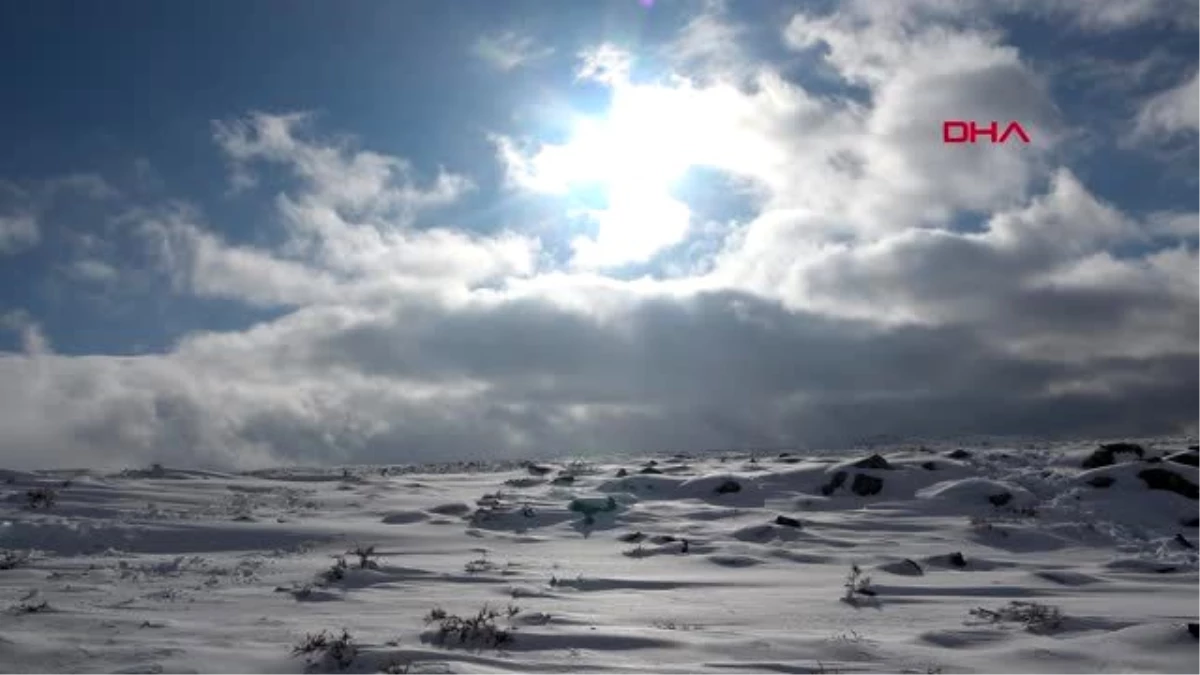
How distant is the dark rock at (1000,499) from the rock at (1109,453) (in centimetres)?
479

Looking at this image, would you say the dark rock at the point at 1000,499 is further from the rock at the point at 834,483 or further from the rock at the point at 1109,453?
the rock at the point at 1109,453

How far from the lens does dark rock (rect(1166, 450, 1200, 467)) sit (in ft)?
76.5

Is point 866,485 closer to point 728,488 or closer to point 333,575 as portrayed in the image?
point 728,488

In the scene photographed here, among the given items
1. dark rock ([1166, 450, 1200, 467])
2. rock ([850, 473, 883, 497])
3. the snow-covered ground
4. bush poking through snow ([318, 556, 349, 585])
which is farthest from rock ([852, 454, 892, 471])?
bush poking through snow ([318, 556, 349, 585])

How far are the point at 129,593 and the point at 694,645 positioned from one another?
6373mm

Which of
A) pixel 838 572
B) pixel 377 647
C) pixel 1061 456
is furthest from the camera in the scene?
pixel 1061 456

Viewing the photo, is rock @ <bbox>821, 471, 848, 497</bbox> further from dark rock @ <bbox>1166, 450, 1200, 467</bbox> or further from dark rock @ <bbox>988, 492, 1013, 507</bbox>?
dark rock @ <bbox>1166, 450, 1200, 467</bbox>

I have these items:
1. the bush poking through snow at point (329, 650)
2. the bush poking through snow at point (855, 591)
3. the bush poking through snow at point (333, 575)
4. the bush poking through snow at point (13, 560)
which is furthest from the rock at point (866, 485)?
the bush poking through snow at point (329, 650)

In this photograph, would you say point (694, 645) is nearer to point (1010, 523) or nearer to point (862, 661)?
point (862, 661)

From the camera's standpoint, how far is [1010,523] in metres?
18.9

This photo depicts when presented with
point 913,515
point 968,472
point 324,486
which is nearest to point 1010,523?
point 913,515

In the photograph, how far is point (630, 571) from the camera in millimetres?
13125

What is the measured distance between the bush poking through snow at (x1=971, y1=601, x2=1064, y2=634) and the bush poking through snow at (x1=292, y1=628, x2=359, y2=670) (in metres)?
6.21

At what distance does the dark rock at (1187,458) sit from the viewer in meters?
23.3
